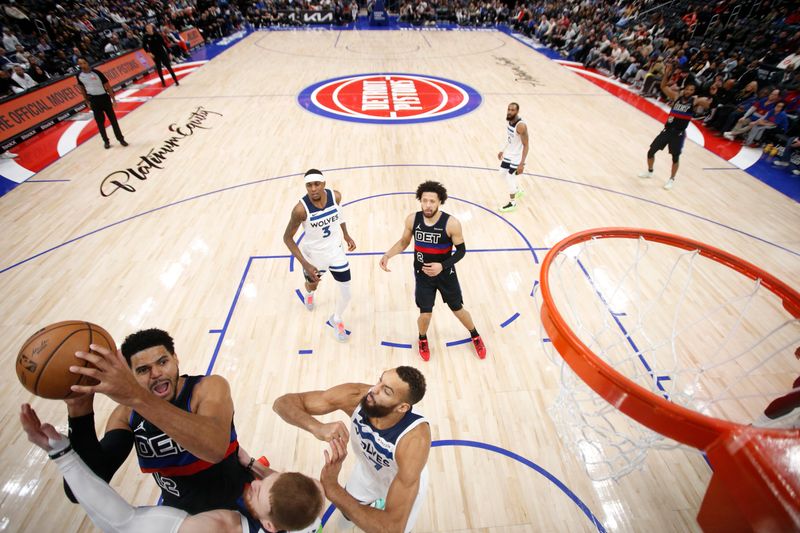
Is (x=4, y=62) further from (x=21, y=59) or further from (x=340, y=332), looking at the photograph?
(x=340, y=332)

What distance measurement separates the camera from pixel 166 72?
46.3ft

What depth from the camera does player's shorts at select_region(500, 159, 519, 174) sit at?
21.6 ft

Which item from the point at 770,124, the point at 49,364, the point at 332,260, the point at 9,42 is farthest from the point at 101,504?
the point at 9,42

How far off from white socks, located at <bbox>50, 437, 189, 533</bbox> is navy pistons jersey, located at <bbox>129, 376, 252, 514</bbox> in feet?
0.93

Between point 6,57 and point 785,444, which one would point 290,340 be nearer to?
point 785,444

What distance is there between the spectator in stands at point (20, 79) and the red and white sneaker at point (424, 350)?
12372mm

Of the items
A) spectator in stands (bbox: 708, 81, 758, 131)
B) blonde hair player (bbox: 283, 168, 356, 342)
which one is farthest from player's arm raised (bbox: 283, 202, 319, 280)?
spectator in stands (bbox: 708, 81, 758, 131)

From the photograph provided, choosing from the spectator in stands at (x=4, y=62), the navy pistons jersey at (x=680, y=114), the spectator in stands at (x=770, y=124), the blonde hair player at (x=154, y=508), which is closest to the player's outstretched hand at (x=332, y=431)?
the blonde hair player at (x=154, y=508)

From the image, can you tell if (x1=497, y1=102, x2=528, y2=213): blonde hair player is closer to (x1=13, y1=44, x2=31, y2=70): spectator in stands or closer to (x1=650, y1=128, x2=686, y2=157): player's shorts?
(x1=650, y1=128, x2=686, y2=157): player's shorts

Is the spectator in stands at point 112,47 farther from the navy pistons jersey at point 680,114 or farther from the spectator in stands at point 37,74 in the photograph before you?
the navy pistons jersey at point 680,114

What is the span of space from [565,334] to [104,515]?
2.57 m

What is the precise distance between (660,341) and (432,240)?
10.2ft

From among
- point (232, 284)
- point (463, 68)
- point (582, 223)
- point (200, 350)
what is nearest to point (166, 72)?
point (463, 68)

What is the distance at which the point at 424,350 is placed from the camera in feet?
14.0
